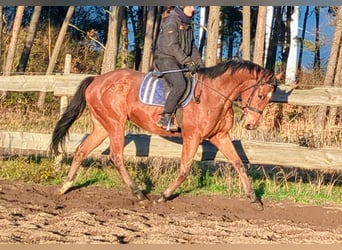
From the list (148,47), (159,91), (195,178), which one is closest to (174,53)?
(159,91)

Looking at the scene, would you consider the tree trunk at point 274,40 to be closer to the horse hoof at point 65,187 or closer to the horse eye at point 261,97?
the horse eye at point 261,97

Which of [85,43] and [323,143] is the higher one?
[85,43]

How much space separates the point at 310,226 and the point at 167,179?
9.35ft

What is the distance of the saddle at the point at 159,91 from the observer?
25.3 feet

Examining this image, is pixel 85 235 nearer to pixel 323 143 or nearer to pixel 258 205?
pixel 258 205

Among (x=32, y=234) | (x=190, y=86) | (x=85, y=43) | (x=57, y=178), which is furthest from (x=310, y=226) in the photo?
(x=85, y=43)

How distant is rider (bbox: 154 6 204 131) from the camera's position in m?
7.55

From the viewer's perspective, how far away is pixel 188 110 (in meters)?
7.70

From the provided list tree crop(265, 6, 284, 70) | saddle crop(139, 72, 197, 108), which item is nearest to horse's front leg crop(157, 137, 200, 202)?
saddle crop(139, 72, 197, 108)

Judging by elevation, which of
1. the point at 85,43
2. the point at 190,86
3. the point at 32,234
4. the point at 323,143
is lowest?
the point at 32,234

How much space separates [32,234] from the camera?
5.39m

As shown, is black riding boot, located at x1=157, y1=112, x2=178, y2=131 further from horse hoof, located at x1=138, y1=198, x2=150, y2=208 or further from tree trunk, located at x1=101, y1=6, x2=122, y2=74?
tree trunk, located at x1=101, y1=6, x2=122, y2=74

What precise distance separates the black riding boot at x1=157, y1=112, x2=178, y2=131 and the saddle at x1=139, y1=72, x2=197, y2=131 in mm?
88

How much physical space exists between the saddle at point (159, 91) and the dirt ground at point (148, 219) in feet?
4.19
